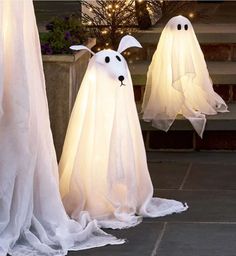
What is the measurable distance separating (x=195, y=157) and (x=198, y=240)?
2399 mm

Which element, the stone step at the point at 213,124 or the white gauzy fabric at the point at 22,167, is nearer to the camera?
the white gauzy fabric at the point at 22,167

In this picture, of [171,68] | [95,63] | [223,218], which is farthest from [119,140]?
[171,68]

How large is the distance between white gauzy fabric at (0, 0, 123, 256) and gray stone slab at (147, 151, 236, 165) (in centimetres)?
240

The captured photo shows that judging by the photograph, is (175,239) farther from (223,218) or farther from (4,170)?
(4,170)

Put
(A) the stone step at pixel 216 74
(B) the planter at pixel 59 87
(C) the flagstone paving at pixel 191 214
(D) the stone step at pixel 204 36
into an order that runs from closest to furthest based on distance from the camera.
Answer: (C) the flagstone paving at pixel 191 214 < (B) the planter at pixel 59 87 < (A) the stone step at pixel 216 74 < (D) the stone step at pixel 204 36

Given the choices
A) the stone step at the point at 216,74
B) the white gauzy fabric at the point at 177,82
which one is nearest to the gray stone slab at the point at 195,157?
the white gauzy fabric at the point at 177,82

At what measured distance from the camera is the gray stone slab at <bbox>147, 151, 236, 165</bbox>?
286 inches

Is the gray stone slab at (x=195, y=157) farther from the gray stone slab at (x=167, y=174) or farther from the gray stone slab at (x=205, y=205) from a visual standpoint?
the gray stone slab at (x=205, y=205)

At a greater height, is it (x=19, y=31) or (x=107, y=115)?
(x=19, y=31)

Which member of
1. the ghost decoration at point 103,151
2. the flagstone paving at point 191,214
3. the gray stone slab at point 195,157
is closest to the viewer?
the flagstone paving at point 191,214

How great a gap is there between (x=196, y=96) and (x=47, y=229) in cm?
303

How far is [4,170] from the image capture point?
4.82m

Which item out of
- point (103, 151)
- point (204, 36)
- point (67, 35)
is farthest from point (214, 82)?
point (103, 151)

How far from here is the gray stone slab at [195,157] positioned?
286 inches
